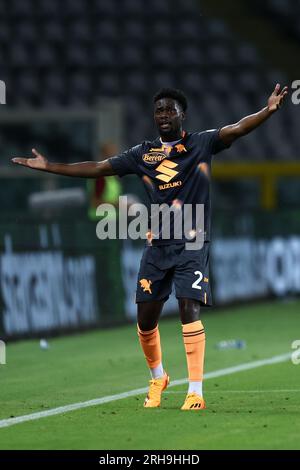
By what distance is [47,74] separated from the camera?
2941cm

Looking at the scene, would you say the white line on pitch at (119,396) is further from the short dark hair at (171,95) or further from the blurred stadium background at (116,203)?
the short dark hair at (171,95)

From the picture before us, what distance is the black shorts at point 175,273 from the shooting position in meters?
9.11

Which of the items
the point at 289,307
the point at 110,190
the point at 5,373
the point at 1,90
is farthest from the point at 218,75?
the point at 5,373

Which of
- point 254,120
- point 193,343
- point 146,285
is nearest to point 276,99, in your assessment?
point 254,120

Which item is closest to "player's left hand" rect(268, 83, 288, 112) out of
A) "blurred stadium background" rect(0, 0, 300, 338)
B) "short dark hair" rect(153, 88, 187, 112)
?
"short dark hair" rect(153, 88, 187, 112)

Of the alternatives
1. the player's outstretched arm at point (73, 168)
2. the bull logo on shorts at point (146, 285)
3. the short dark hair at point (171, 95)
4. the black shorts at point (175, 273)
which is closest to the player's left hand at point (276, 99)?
the short dark hair at point (171, 95)

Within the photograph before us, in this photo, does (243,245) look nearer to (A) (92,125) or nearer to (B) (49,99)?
(A) (92,125)

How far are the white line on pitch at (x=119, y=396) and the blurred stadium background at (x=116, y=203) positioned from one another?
0.19 meters

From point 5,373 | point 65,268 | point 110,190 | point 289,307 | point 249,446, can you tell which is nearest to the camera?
point 249,446

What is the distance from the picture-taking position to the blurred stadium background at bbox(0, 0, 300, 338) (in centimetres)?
1648

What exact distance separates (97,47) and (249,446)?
78.9 ft

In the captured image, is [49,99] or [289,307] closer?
[289,307]

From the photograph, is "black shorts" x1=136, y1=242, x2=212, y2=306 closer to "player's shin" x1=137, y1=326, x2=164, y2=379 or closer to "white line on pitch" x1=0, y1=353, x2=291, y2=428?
"player's shin" x1=137, y1=326, x2=164, y2=379

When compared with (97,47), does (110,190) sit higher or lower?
lower
